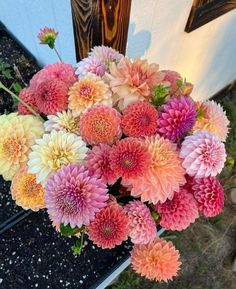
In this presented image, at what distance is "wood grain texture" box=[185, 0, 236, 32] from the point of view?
4.40 feet

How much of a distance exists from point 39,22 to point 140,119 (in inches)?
34.8

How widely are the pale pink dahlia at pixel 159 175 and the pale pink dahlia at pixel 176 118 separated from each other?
1.2 inches

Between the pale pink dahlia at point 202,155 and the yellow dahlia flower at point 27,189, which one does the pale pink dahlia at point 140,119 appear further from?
the yellow dahlia flower at point 27,189

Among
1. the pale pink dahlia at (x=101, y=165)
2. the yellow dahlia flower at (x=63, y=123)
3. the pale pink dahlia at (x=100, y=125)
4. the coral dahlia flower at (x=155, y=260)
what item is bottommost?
the coral dahlia flower at (x=155, y=260)

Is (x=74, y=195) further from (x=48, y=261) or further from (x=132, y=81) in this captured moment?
(x=48, y=261)

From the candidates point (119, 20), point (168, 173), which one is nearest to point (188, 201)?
point (168, 173)

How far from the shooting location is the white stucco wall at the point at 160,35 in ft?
3.86

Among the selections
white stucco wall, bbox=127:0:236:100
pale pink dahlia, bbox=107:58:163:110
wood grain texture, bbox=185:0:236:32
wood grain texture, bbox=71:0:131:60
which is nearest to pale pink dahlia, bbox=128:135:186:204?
pale pink dahlia, bbox=107:58:163:110

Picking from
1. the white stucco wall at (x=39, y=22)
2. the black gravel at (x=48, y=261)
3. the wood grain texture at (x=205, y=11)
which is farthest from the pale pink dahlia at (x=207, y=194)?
the wood grain texture at (x=205, y=11)

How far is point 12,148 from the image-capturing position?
0.71 m

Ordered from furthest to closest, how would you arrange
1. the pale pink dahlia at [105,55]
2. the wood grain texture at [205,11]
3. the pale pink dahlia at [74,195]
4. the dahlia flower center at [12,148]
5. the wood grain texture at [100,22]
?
1. the wood grain texture at [205,11]
2. the wood grain texture at [100,22]
3. the pale pink dahlia at [105,55]
4. the dahlia flower center at [12,148]
5. the pale pink dahlia at [74,195]

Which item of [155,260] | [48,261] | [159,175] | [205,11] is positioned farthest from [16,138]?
[205,11]

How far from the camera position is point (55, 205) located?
62 centimetres

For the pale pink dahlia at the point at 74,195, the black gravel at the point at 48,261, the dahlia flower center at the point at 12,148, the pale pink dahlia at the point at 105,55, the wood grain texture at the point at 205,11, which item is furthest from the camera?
the wood grain texture at the point at 205,11
